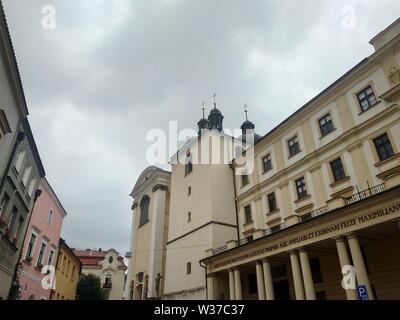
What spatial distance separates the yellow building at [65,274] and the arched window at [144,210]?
918 centimetres

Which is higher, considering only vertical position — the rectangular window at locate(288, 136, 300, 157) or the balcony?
the rectangular window at locate(288, 136, 300, 157)

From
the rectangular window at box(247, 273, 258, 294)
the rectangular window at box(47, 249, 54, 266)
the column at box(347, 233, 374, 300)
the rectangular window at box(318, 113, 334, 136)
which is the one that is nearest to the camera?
the column at box(347, 233, 374, 300)

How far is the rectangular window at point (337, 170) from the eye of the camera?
19709 millimetres

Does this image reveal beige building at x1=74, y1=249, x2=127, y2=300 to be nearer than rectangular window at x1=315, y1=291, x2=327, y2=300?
No

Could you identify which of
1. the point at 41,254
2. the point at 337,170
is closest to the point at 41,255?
the point at 41,254

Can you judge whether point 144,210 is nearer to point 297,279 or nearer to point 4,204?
point 4,204

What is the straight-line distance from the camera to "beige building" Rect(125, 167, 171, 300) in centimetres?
3466

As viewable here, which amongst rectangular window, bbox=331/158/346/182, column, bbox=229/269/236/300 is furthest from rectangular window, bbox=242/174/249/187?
rectangular window, bbox=331/158/346/182

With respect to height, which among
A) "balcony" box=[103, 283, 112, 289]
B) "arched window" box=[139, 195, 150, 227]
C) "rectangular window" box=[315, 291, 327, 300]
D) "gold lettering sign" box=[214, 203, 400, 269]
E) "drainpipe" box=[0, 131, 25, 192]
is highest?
"arched window" box=[139, 195, 150, 227]

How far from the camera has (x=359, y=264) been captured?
14.0 metres

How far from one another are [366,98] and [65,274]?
31.2m

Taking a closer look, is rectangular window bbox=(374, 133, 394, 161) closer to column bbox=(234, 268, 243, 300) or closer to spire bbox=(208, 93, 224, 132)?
column bbox=(234, 268, 243, 300)

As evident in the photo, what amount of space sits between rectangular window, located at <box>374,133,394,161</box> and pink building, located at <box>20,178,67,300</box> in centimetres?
2240
